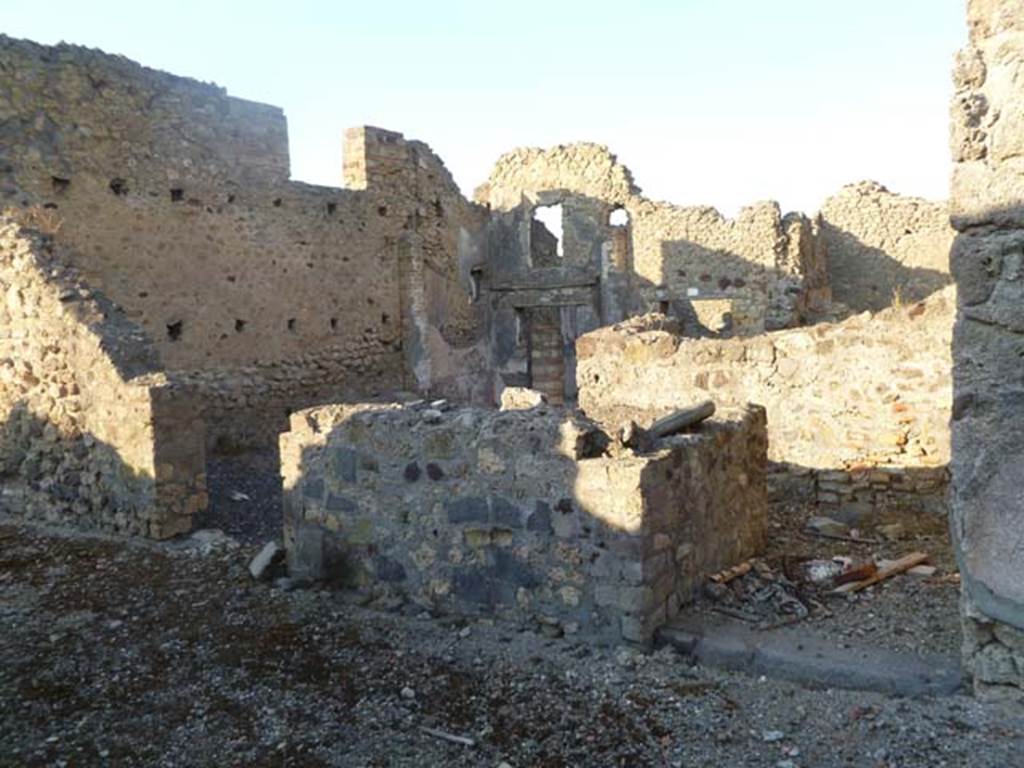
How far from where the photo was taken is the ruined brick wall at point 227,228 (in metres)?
9.61

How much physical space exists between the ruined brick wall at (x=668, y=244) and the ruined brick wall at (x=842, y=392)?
10.0m

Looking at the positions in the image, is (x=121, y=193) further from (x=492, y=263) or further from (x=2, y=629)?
(x=492, y=263)

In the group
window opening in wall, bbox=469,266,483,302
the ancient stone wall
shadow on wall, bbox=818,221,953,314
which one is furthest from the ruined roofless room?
shadow on wall, bbox=818,221,953,314

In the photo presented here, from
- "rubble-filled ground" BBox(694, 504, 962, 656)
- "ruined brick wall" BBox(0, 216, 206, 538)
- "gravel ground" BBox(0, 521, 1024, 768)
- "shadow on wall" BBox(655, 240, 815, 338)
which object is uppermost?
"shadow on wall" BBox(655, 240, 815, 338)

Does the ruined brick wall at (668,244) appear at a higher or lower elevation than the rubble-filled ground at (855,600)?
higher

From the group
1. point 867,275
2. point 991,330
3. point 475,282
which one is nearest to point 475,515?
point 991,330

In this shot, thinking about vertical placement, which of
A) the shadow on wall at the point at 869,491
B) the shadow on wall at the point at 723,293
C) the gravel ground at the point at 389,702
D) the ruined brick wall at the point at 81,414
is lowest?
the gravel ground at the point at 389,702

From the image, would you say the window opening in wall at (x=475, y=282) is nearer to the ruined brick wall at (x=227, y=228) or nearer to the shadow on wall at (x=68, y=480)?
the ruined brick wall at (x=227, y=228)

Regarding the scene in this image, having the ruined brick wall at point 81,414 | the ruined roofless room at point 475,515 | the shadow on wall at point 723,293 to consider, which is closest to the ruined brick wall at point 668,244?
the shadow on wall at point 723,293

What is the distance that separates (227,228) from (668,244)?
34.1 feet

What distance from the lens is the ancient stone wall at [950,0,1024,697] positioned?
9.61 feet

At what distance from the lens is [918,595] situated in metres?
4.60

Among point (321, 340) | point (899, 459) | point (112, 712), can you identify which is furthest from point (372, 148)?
point (112, 712)

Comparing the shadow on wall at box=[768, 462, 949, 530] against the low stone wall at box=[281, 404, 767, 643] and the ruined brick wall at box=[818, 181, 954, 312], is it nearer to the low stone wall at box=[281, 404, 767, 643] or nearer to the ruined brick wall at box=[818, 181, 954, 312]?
the low stone wall at box=[281, 404, 767, 643]
